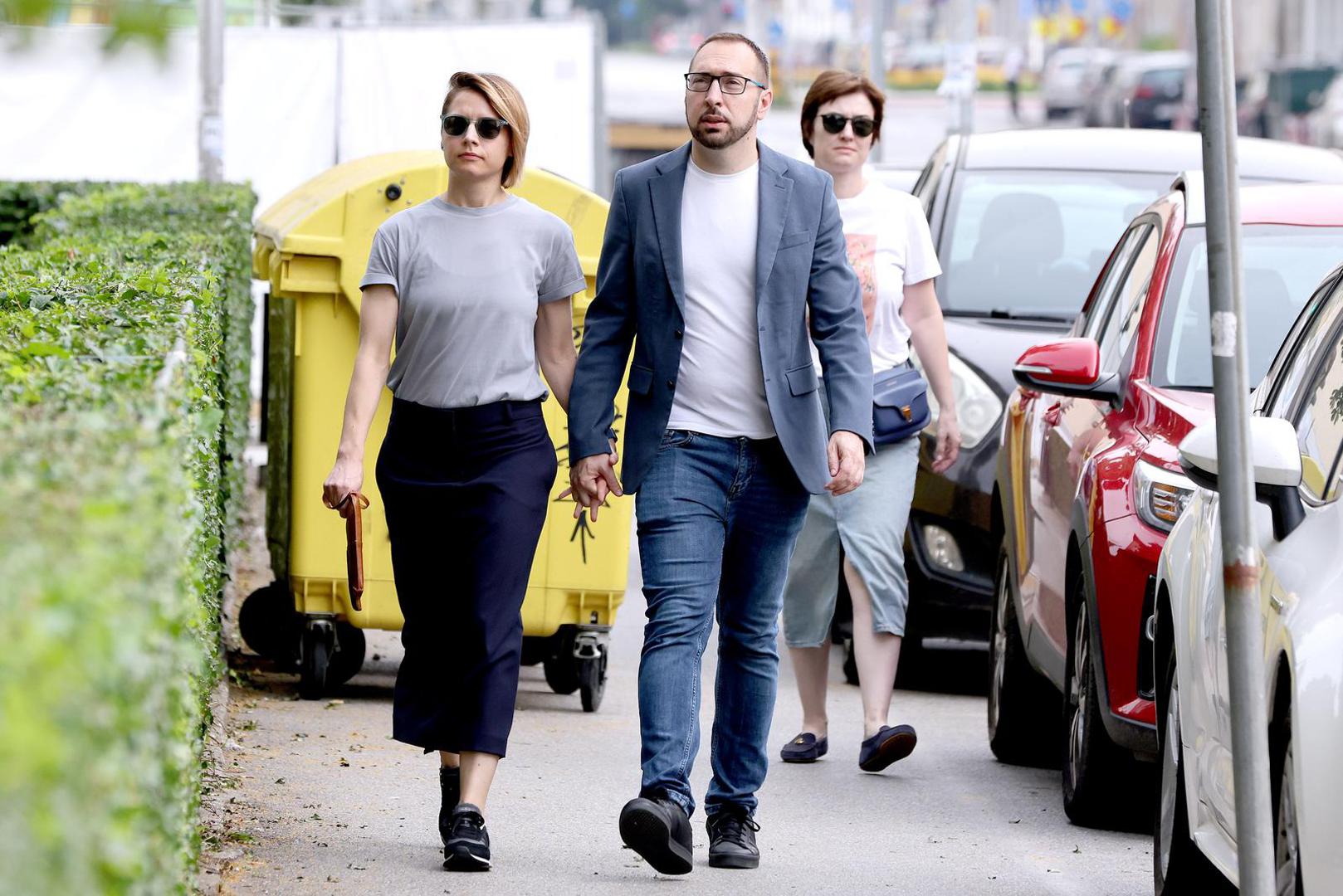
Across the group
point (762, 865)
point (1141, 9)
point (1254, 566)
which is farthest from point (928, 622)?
point (1141, 9)

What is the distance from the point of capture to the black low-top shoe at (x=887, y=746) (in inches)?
277

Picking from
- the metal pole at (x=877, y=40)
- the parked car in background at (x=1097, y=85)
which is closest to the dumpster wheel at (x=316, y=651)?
the metal pole at (x=877, y=40)

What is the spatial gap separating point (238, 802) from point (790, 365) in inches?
73.1

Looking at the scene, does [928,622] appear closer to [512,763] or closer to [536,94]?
[512,763]

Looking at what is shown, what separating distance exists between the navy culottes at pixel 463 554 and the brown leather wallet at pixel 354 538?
0.09 m

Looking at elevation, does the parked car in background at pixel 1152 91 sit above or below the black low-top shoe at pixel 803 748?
above

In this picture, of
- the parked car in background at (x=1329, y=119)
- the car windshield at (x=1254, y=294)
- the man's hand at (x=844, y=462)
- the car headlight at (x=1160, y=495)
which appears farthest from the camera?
the parked car in background at (x=1329, y=119)

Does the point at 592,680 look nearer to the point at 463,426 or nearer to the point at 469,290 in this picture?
the point at 463,426

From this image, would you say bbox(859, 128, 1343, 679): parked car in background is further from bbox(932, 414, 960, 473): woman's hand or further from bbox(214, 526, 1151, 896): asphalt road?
bbox(932, 414, 960, 473): woman's hand

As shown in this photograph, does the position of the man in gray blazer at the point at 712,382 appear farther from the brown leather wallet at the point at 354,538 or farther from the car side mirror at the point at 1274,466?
the car side mirror at the point at 1274,466

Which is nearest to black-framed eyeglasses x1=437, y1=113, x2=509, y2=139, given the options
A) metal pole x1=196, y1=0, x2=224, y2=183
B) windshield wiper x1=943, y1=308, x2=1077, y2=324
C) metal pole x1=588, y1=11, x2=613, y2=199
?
windshield wiper x1=943, y1=308, x2=1077, y2=324

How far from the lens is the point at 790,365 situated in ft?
18.4

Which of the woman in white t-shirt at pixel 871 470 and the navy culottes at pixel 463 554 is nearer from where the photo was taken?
the navy culottes at pixel 463 554

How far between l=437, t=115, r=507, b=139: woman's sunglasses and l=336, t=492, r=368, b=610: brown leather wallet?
87 cm
